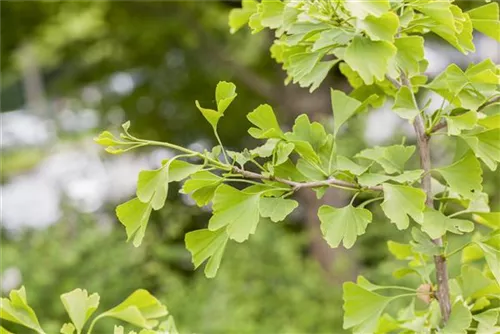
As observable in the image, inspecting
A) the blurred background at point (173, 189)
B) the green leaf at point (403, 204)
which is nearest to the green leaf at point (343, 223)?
the green leaf at point (403, 204)

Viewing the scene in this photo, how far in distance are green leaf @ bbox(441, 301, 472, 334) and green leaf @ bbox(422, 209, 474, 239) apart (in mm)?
67

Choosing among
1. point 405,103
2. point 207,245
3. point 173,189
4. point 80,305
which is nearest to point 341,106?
point 405,103

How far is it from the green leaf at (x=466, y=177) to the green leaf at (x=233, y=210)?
170 mm

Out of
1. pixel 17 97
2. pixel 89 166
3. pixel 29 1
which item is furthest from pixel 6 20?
pixel 17 97

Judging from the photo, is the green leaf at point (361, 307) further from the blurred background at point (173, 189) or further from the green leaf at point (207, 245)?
the blurred background at point (173, 189)

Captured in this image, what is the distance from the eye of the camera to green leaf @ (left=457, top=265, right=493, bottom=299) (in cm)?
60

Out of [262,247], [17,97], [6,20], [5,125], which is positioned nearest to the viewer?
[262,247]

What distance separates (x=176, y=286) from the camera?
209 cm

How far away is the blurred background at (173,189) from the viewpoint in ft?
6.57

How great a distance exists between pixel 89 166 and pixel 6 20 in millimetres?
1994

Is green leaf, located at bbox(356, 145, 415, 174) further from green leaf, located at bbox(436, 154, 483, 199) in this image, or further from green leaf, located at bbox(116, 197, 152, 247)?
green leaf, located at bbox(116, 197, 152, 247)

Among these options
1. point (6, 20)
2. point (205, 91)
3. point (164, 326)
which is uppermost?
point (164, 326)

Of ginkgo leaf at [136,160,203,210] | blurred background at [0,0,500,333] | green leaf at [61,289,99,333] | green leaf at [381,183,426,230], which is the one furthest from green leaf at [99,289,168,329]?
blurred background at [0,0,500,333]

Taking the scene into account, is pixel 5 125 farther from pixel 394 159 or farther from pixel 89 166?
pixel 394 159
